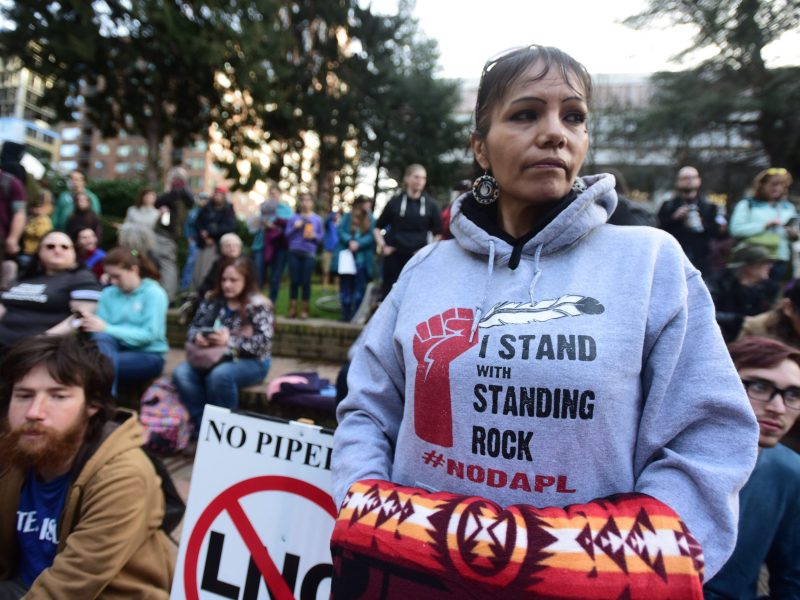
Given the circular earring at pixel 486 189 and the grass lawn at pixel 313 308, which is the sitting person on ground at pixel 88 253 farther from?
the circular earring at pixel 486 189

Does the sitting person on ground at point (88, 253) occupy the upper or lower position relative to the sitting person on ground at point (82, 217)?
lower

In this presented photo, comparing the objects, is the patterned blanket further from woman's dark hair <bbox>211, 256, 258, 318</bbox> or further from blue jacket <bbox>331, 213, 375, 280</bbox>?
blue jacket <bbox>331, 213, 375, 280</bbox>

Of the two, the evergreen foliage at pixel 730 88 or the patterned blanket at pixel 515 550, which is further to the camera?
the evergreen foliage at pixel 730 88

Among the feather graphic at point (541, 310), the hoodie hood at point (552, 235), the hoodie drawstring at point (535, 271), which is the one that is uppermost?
the hoodie hood at point (552, 235)

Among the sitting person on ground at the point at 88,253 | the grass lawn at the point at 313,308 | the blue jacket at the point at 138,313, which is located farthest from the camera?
the grass lawn at the point at 313,308

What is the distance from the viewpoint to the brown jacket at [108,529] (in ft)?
5.59

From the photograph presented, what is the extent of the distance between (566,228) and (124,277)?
174 inches

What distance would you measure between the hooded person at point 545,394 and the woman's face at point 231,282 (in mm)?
3637

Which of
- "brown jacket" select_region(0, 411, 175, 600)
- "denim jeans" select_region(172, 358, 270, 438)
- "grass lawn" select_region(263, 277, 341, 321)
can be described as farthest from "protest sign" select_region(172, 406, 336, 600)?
"grass lawn" select_region(263, 277, 341, 321)

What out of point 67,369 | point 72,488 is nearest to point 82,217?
point 67,369

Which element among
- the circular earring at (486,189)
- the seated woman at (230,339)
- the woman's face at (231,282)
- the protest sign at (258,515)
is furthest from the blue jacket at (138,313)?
the circular earring at (486,189)

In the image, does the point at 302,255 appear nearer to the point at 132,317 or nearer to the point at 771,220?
the point at 132,317

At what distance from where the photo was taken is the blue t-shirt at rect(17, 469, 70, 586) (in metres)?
1.93

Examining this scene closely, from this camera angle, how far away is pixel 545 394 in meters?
0.96
